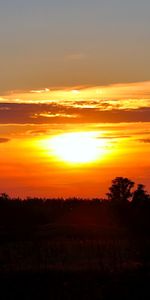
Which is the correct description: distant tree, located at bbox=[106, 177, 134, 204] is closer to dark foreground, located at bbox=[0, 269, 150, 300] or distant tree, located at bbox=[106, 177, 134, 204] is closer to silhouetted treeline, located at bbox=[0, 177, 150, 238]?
silhouetted treeline, located at bbox=[0, 177, 150, 238]

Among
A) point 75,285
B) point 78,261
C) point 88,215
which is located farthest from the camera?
point 88,215

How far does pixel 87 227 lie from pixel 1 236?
852 centimetres

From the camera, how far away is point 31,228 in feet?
222

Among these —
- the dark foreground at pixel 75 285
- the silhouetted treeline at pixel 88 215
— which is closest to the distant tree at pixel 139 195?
the silhouetted treeline at pixel 88 215

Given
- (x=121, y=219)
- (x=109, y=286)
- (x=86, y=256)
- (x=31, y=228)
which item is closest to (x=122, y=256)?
(x=86, y=256)

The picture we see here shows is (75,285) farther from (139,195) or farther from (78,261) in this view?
(139,195)

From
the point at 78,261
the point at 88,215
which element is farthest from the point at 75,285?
the point at 88,215

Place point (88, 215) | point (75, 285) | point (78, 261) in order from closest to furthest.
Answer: point (75, 285), point (78, 261), point (88, 215)

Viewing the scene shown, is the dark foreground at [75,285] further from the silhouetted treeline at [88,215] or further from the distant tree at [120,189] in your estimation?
the distant tree at [120,189]

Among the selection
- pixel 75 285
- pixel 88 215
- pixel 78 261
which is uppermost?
pixel 88 215

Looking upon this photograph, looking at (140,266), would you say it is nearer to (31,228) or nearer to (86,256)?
(86,256)

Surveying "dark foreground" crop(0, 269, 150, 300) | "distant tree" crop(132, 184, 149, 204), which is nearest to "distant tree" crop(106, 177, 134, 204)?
"distant tree" crop(132, 184, 149, 204)

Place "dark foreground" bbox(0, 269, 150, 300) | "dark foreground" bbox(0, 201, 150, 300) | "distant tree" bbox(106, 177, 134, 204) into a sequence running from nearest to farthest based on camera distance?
"dark foreground" bbox(0, 269, 150, 300)
"dark foreground" bbox(0, 201, 150, 300)
"distant tree" bbox(106, 177, 134, 204)

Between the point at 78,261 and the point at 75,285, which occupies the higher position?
the point at 78,261
